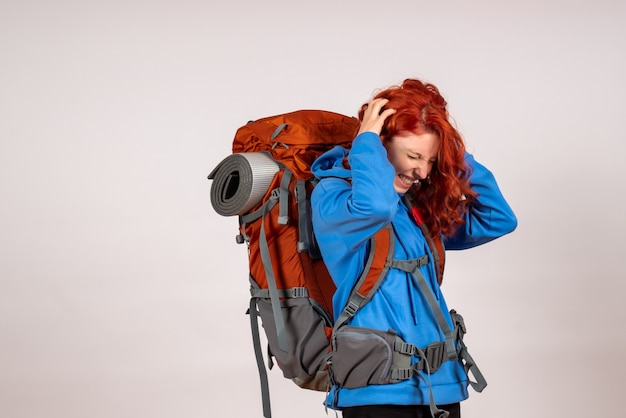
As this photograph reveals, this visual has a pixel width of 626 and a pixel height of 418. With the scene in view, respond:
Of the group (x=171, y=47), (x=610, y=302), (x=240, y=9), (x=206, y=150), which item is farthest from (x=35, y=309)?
(x=610, y=302)

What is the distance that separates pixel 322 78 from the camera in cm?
623

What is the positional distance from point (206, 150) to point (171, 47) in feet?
2.36

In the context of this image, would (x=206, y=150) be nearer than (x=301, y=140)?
No

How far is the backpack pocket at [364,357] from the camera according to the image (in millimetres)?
2748

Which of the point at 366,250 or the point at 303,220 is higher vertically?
the point at 303,220

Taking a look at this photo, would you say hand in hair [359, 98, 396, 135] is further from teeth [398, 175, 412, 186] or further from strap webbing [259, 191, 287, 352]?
strap webbing [259, 191, 287, 352]

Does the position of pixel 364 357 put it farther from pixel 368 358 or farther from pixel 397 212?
pixel 397 212

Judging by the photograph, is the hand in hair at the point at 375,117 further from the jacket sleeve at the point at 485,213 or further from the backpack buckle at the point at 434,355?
the backpack buckle at the point at 434,355

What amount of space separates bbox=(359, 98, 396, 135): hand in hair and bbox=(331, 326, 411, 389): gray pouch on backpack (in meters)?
0.59

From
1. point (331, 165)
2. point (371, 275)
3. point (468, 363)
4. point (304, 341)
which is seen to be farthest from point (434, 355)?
point (331, 165)

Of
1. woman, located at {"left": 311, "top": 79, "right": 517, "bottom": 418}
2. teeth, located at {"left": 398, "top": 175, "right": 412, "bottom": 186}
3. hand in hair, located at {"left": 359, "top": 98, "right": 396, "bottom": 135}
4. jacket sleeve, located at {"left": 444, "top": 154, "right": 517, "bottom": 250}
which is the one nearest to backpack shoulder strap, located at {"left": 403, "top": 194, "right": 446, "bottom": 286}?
woman, located at {"left": 311, "top": 79, "right": 517, "bottom": 418}

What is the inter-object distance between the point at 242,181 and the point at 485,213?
82 centimetres

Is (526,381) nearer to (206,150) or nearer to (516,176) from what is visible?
(516,176)

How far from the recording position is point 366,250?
2855 mm
